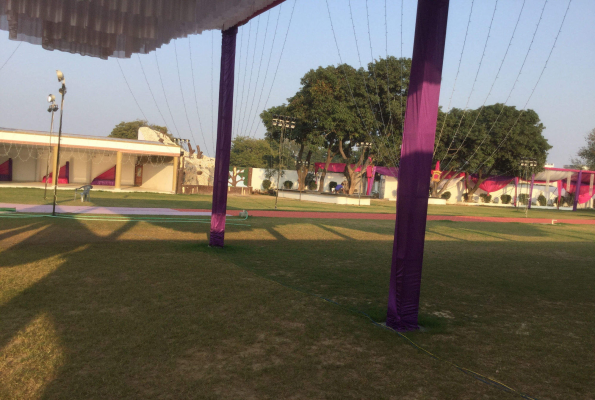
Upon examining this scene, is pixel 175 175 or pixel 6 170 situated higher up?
pixel 175 175

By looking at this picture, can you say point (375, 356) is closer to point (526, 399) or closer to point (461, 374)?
point (461, 374)

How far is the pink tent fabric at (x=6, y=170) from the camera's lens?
32.1 metres

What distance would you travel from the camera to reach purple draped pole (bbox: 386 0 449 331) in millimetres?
4832

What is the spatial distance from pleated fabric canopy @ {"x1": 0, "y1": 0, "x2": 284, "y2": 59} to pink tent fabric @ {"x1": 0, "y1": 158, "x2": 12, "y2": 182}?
1183 inches

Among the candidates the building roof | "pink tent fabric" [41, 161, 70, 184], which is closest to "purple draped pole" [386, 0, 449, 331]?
the building roof

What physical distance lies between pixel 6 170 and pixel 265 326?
34.9 meters

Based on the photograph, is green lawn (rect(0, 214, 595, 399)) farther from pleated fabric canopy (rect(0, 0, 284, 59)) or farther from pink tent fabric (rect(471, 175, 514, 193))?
pink tent fabric (rect(471, 175, 514, 193))

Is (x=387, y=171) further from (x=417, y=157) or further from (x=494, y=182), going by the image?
(x=417, y=157)

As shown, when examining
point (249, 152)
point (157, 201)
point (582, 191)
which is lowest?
point (157, 201)

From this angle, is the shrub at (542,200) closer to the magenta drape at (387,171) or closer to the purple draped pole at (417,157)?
the magenta drape at (387,171)

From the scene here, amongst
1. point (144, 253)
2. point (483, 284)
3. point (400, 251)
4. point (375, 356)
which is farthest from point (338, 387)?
point (144, 253)

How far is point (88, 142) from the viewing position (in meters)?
29.5

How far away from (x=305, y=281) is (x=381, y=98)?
3109 cm

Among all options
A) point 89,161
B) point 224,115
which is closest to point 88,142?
point 89,161
